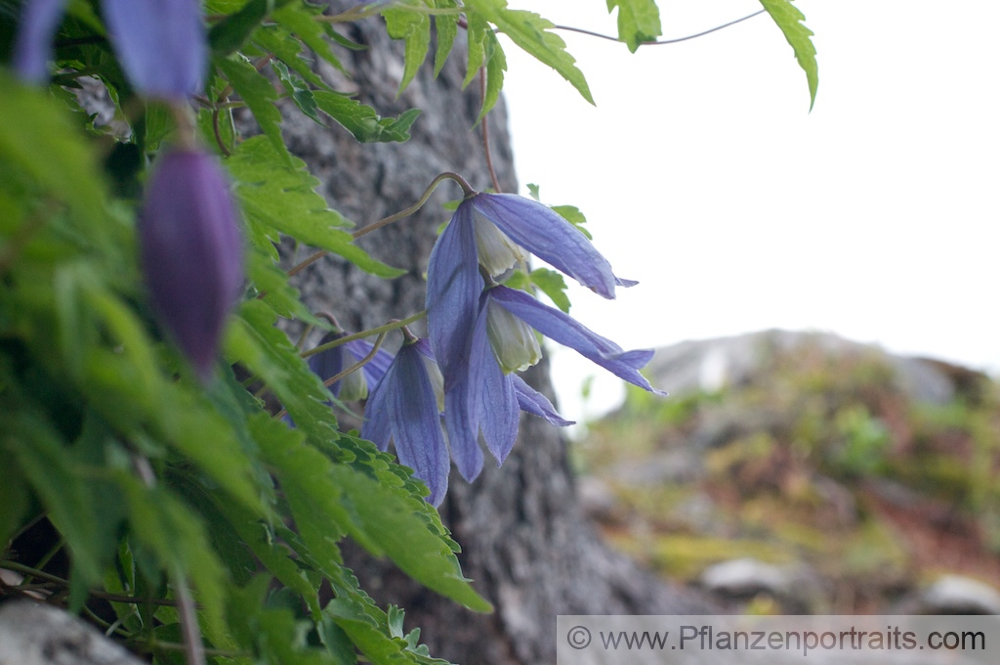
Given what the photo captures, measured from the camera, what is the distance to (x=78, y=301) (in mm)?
266

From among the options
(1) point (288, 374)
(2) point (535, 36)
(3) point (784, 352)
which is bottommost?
(1) point (288, 374)

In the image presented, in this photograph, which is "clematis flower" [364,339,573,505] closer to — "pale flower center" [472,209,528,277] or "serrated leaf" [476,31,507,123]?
"pale flower center" [472,209,528,277]

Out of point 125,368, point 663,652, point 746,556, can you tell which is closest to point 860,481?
point 746,556

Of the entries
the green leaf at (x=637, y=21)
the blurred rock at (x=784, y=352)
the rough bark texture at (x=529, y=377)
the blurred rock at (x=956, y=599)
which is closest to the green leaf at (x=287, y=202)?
the green leaf at (x=637, y=21)

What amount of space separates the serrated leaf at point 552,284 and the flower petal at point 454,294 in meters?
0.13

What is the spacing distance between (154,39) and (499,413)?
0.39 metres

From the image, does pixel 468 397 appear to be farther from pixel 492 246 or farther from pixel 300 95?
pixel 300 95

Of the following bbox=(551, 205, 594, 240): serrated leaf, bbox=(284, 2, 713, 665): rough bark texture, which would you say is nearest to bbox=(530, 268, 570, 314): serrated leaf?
bbox=(551, 205, 594, 240): serrated leaf

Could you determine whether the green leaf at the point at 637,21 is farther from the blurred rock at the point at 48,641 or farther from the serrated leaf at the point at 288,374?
the blurred rock at the point at 48,641

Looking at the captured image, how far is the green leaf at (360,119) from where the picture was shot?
0.55 m

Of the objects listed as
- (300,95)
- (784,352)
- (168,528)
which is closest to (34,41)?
(168,528)

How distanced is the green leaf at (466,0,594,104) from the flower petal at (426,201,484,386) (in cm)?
13

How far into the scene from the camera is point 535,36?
1.65 ft

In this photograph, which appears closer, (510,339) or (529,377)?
(510,339)
